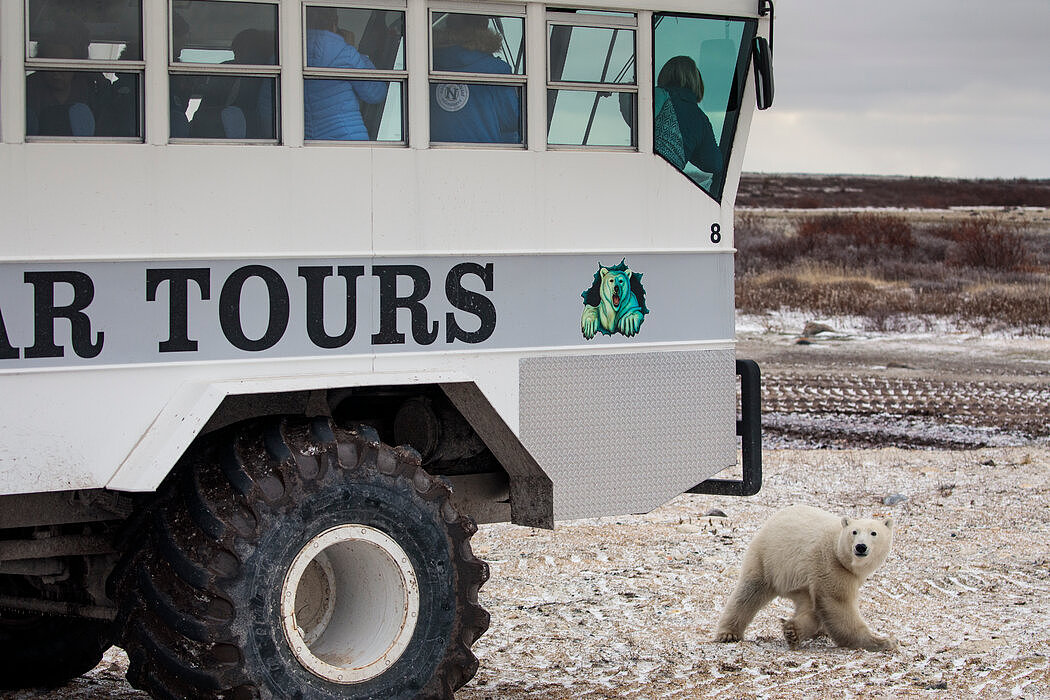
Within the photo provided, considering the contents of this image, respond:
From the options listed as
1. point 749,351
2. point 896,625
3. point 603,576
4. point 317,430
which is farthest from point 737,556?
point 749,351

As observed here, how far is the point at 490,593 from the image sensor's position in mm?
7633

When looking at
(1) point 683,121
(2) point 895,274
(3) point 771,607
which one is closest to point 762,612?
(3) point 771,607

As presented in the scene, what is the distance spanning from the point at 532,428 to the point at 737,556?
11.9 ft

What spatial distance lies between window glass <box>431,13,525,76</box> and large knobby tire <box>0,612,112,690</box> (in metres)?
2.91

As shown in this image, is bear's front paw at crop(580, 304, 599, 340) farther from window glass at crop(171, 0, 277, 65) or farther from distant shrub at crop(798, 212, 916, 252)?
distant shrub at crop(798, 212, 916, 252)

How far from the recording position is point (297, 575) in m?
4.68

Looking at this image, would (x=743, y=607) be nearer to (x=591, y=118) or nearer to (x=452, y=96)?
(x=591, y=118)

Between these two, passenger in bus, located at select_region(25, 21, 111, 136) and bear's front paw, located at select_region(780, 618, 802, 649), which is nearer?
passenger in bus, located at select_region(25, 21, 111, 136)

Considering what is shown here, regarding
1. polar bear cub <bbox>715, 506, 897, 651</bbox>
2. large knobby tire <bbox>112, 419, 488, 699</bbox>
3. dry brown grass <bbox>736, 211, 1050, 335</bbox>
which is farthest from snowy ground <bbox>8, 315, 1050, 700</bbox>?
dry brown grass <bbox>736, 211, 1050, 335</bbox>

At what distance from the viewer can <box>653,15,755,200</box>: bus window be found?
5.62 metres

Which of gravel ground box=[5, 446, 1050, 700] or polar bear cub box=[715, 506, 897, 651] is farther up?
polar bear cub box=[715, 506, 897, 651]

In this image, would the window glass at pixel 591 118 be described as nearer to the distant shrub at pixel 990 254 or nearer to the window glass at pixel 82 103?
the window glass at pixel 82 103

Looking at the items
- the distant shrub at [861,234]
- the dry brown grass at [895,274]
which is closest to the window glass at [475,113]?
the dry brown grass at [895,274]

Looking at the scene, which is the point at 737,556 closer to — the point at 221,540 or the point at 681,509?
the point at 681,509
